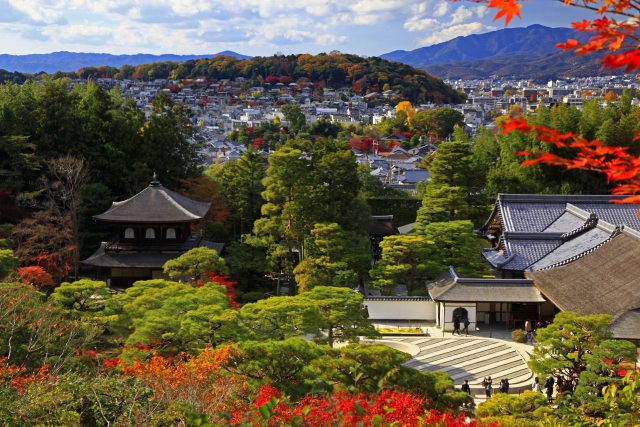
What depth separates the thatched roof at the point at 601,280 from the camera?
1644 cm

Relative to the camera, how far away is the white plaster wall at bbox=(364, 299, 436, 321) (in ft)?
67.2

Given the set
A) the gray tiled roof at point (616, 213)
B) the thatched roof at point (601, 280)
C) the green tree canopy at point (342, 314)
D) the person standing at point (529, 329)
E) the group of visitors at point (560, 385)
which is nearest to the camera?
the group of visitors at point (560, 385)

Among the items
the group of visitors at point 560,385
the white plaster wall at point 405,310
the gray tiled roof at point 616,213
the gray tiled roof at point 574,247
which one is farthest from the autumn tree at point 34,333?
the gray tiled roof at point 616,213

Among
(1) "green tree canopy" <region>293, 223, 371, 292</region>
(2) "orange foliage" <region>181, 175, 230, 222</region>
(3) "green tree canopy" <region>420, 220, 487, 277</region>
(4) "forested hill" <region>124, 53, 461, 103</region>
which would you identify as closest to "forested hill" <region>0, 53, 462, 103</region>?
(4) "forested hill" <region>124, 53, 461, 103</region>

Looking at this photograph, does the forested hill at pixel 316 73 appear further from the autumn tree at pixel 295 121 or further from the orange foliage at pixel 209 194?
the orange foliage at pixel 209 194

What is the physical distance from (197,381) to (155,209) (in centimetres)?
1268

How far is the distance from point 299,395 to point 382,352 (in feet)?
5.80

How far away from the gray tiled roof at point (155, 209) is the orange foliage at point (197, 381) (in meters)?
9.80

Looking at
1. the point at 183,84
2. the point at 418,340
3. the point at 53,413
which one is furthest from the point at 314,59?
the point at 53,413

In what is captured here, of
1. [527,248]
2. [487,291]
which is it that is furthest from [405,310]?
[527,248]

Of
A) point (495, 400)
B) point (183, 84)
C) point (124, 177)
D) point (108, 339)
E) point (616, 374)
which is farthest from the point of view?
point (183, 84)

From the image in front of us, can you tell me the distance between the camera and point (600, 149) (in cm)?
270

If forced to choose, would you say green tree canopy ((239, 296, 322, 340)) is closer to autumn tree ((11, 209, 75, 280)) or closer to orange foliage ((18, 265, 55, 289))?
orange foliage ((18, 265, 55, 289))

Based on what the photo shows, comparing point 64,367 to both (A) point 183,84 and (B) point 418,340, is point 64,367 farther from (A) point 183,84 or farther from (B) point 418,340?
(A) point 183,84
